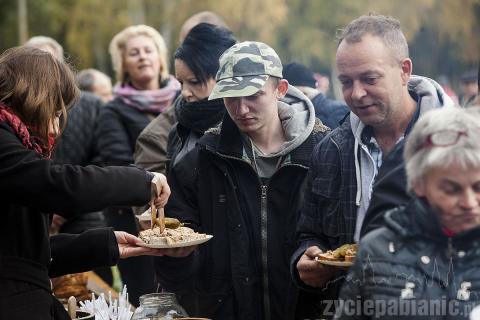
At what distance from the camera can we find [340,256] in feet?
12.9

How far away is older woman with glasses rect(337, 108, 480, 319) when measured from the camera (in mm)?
3080

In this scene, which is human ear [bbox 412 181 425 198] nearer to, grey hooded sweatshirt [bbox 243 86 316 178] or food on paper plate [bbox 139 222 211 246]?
food on paper plate [bbox 139 222 211 246]

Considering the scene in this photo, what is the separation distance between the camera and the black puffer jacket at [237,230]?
476cm

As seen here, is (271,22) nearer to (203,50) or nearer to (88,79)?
(88,79)

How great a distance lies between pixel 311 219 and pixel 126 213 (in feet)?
10.9

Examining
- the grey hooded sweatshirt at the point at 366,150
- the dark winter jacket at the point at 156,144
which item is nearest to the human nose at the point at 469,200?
the grey hooded sweatshirt at the point at 366,150

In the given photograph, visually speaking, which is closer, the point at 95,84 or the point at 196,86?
the point at 196,86

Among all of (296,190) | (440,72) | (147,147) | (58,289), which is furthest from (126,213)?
(440,72)

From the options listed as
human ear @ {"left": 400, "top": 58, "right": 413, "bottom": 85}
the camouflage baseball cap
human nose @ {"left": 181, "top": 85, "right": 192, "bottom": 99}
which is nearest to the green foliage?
human nose @ {"left": 181, "top": 85, "right": 192, "bottom": 99}

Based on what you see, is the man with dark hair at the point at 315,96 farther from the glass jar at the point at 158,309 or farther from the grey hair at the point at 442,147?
the grey hair at the point at 442,147

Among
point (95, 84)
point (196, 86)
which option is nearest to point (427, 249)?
point (196, 86)

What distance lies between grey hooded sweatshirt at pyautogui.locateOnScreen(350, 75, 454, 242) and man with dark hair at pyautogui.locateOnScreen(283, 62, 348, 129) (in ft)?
5.94

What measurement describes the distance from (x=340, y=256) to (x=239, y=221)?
3.12ft

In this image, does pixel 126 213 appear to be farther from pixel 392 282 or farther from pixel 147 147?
pixel 392 282
